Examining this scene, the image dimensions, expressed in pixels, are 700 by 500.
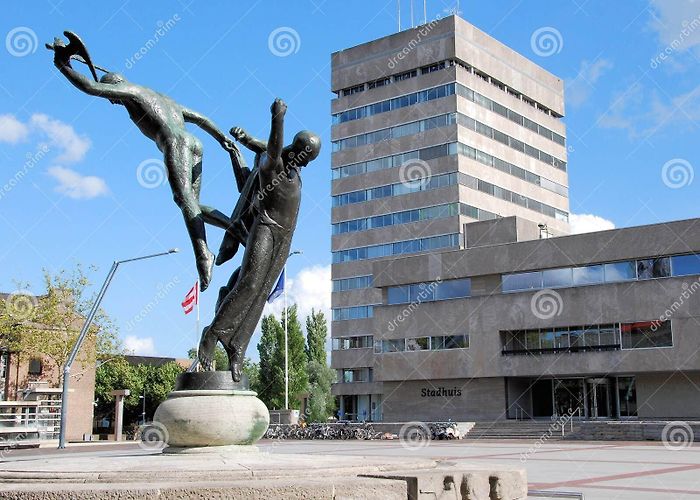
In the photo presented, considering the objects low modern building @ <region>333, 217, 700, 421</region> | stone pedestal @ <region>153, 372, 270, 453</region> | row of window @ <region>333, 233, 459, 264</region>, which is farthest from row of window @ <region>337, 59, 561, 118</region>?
stone pedestal @ <region>153, 372, 270, 453</region>

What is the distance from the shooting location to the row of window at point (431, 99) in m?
70.1

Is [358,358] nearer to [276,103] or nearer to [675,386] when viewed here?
[675,386]

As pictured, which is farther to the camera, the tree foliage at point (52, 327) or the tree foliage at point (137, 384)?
the tree foliage at point (137, 384)

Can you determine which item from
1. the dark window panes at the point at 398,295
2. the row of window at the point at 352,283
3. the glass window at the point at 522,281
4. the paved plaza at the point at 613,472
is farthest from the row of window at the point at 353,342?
the paved plaza at the point at 613,472

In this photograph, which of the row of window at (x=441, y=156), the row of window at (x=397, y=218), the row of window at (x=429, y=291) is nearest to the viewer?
the row of window at (x=429, y=291)

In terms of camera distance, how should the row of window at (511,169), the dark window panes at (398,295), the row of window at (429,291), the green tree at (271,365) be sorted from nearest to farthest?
the row of window at (429,291)
the dark window panes at (398,295)
the row of window at (511,169)
the green tree at (271,365)

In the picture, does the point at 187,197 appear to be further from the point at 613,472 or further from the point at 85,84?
the point at 613,472

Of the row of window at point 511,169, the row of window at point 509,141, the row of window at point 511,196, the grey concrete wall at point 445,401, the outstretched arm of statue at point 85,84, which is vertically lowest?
the grey concrete wall at point 445,401

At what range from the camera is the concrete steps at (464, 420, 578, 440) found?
120ft

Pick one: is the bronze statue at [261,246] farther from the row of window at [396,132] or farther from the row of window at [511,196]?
the row of window at [396,132]

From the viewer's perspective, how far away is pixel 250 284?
9.20 metres

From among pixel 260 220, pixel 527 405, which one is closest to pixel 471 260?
pixel 527 405

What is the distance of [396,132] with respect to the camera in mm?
72688

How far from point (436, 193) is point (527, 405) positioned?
95.4 ft
